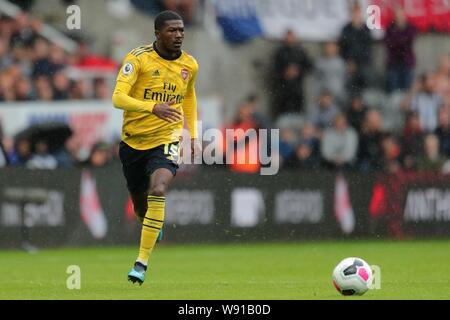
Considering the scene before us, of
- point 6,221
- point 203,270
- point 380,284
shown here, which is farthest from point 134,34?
point 380,284

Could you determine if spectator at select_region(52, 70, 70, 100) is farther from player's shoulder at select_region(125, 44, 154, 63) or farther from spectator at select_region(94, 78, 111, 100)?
player's shoulder at select_region(125, 44, 154, 63)

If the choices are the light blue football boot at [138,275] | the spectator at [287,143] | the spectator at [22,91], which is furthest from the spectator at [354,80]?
the light blue football boot at [138,275]

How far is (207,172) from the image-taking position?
670 inches

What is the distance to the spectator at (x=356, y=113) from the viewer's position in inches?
714

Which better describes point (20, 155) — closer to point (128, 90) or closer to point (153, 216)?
point (128, 90)

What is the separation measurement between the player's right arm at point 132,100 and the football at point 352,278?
2070 mm

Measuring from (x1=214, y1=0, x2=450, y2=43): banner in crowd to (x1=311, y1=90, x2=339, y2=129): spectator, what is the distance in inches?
38.4

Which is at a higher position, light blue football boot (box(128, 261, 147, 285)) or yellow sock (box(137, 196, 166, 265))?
yellow sock (box(137, 196, 166, 265))

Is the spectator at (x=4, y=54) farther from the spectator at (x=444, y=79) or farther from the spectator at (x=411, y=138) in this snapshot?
the spectator at (x=444, y=79)

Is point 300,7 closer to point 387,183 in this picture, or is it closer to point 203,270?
point 387,183

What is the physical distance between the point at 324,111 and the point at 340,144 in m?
0.59

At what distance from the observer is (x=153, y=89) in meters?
11.1

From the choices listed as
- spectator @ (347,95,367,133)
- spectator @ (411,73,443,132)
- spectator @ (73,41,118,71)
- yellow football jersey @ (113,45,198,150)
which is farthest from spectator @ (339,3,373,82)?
yellow football jersey @ (113,45,198,150)

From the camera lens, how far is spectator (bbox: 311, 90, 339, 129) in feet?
59.6
